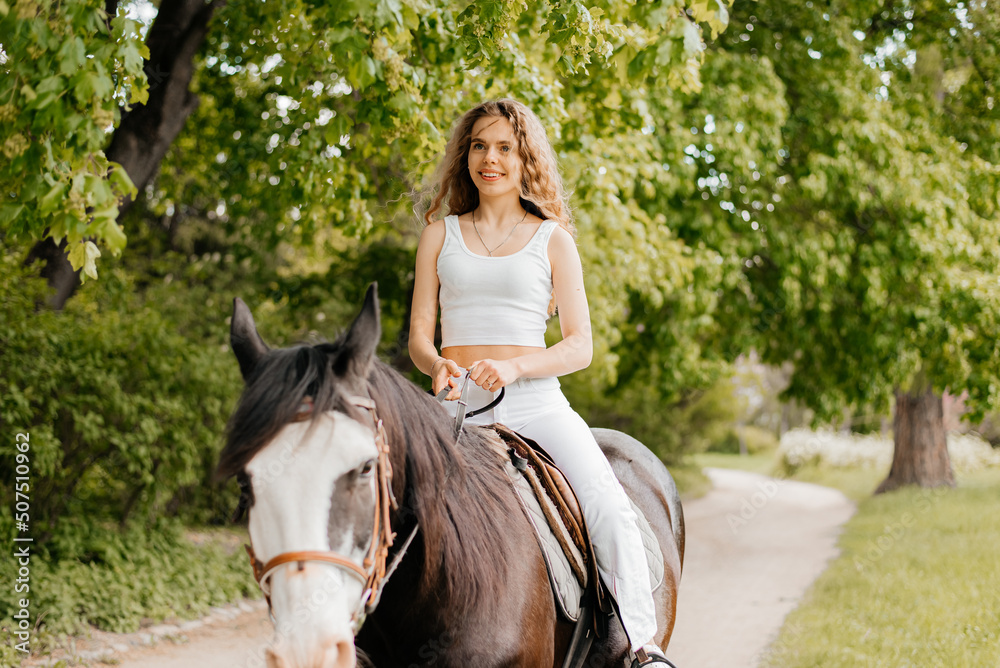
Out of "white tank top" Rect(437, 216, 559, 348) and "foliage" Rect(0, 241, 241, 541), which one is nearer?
"white tank top" Rect(437, 216, 559, 348)

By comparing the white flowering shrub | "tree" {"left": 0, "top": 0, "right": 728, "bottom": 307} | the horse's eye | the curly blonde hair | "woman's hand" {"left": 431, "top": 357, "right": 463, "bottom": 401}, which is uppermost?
"tree" {"left": 0, "top": 0, "right": 728, "bottom": 307}

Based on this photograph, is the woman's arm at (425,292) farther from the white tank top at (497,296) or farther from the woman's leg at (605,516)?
the woman's leg at (605,516)

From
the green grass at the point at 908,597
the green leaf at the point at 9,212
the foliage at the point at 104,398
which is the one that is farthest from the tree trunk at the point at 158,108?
the green grass at the point at 908,597

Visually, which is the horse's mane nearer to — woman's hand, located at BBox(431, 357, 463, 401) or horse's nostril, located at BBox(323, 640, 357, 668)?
woman's hand, located at BBox(431, 357, 463, 401)

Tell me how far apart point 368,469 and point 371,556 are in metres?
0.19

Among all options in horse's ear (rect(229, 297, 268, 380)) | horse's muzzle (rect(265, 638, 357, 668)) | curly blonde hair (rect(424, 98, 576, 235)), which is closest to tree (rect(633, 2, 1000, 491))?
curly blonde hair (rect(424, 98, 576, 235))

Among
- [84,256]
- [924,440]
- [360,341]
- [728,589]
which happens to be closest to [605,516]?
[360,341]

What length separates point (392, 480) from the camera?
1759mm

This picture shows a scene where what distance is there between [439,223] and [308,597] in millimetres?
1553

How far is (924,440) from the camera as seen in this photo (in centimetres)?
1396

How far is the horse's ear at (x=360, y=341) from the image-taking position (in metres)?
1.60

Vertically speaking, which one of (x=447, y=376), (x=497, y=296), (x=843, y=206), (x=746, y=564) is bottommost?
(x=746, y=564)

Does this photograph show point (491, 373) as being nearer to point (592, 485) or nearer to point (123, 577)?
point (592, 485)

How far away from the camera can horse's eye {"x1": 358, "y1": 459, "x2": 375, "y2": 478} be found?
1.58 meters
